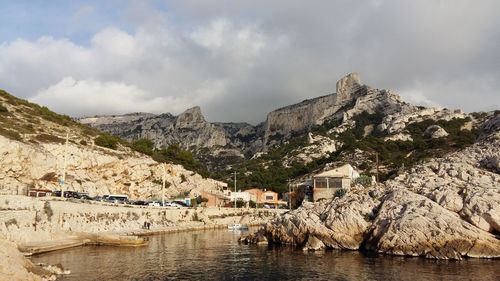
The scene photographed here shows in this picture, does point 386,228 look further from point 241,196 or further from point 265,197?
point 265,197

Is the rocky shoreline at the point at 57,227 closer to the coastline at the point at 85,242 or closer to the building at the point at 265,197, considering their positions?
the coastline at the point at 85,242

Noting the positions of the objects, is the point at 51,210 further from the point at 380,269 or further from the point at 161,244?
the point at 380,269

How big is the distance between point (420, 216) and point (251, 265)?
16.8 metres

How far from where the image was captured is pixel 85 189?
7119cm

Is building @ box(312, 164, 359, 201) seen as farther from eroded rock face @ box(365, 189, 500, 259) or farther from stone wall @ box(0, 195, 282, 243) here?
eroded rock face @ box(365, 189, 500, 259)

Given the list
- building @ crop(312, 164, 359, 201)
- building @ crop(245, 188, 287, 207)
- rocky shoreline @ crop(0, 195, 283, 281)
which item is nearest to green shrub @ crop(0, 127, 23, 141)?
rocky shoreline @ crop(0, 195, 283, 281)

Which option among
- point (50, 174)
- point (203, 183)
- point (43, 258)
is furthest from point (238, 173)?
point (43, 258)

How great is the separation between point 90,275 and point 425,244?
1153 inches

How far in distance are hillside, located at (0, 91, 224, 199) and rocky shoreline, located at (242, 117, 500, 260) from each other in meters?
36.5

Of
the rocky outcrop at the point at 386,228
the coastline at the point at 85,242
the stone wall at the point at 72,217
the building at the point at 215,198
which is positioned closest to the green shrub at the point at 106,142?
the building at the point at 215,198

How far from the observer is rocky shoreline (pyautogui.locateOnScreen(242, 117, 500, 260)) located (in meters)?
35.4

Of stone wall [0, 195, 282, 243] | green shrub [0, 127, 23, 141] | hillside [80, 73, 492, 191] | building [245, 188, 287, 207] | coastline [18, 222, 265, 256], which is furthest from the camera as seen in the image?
hillside [80, 73, 492, 191]

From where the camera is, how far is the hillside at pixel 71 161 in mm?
61878

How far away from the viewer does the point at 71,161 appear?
7462 cm
